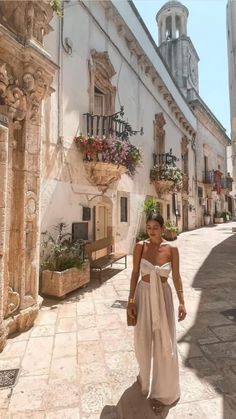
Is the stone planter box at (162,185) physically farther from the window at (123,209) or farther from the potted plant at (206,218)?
the potted plant at (206,218)

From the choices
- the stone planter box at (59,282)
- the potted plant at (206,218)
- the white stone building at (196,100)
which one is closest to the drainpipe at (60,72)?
the stone planter box at (59,282)

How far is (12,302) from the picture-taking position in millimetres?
3664

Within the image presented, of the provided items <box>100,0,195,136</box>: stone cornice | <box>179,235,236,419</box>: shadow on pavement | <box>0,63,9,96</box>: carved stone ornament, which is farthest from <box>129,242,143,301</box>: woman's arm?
<box>100,0,195,136</box>: stone cornice

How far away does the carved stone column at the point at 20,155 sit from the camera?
345 cm

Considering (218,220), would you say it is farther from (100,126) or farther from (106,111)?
(100,126)

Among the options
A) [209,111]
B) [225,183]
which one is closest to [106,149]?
[209,111]

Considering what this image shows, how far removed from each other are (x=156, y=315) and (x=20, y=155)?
9.70 ft

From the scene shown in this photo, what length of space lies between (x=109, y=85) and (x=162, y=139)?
561 centimetres

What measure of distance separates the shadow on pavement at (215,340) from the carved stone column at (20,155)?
94.2 inches

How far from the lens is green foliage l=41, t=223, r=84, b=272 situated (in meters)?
5.37

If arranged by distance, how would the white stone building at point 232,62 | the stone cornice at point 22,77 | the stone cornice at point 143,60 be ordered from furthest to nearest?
the white stone building at point 232,62
the stone cornice at point 143,60
the stone cornice at point 22,77

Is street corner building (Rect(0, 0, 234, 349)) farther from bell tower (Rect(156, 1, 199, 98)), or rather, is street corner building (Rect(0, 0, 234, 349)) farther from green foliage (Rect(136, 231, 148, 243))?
bell tower (Rect(156, 1, 199, 98))

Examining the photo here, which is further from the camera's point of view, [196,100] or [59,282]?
[196,100]

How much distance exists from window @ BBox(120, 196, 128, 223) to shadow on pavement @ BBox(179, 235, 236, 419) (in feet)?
12.0
